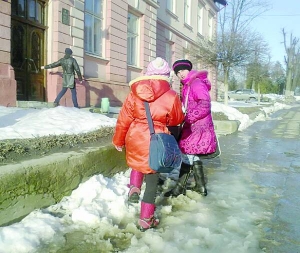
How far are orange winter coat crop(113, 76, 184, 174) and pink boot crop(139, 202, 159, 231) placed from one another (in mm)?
298

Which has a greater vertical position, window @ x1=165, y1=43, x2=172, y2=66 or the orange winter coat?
window @ x1=165, y1=43, x2=172, y2=66

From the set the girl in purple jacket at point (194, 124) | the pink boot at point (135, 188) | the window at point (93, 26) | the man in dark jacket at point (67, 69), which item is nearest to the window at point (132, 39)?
the window at point (93, 26)

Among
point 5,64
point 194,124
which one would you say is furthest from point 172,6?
point 194,124

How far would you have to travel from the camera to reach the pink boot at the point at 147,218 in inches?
109

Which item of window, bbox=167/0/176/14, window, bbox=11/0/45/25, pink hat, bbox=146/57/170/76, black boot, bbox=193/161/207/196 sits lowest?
black boot, bbox=193/161/207/196

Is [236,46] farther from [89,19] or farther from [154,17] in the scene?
[89,19]

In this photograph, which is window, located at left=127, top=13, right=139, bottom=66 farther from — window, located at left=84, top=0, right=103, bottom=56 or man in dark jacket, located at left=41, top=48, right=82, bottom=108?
man in dark jacket, located at left=41, top=48, right=82, bottom=108

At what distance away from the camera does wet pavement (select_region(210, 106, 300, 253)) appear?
2.75m

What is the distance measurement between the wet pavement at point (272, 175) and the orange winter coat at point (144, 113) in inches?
47.1

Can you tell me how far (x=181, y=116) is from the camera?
2910 millimetres

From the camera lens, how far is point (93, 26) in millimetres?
11445

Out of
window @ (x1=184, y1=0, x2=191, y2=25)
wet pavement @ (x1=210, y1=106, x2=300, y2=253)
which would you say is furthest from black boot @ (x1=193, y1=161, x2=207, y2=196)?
window @ (x1=184, y1=0, x2=191, y2=25)

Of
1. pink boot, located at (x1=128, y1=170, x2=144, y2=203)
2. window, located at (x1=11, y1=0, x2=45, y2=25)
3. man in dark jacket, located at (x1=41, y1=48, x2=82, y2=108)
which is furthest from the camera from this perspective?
window, located at (x1=11, y1=0, x2=45, y2=25)

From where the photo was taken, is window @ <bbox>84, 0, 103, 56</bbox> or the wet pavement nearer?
the wet pavement
